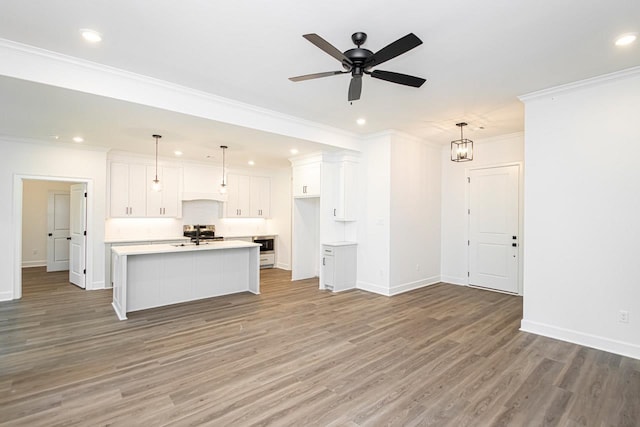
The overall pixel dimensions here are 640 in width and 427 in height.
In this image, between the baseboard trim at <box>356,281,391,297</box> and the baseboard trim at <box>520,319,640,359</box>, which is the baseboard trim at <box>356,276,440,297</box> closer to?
the baseboard trim at <box>356,281,391,297</box>

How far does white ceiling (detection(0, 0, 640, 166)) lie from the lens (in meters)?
2.43

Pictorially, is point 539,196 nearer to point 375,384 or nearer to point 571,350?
point 571,350

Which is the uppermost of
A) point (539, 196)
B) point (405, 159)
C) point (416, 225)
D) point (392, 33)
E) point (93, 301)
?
point (392, 33)

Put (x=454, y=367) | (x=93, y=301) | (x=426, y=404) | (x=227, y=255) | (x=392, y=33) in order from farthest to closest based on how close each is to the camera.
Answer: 1. (x=227, y=255)
2. (x=93, y=301)
3. (x=454, y=367)
4. (x=392, y=33)
5. (x=426, y=404)

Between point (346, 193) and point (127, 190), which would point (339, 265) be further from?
point (127, 190)

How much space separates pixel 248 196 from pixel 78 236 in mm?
3800

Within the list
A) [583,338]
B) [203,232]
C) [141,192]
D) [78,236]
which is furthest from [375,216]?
[78,236]

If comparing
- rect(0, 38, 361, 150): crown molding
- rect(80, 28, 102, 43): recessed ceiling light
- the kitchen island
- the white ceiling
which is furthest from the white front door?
rect(80, 28, 102, 43): recessed ceiling light

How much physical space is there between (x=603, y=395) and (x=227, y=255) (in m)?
5.19

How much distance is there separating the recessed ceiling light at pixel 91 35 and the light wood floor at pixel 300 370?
3.01 m

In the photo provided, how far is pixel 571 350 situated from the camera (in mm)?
3523

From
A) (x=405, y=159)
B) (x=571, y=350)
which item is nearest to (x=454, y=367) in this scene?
(x=571, y=350)

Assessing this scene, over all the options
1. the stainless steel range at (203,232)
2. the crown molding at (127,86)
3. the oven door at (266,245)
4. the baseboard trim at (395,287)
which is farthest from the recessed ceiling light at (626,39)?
A: the stainless steel range at (203,232)

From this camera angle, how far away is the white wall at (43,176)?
5.43 meters
